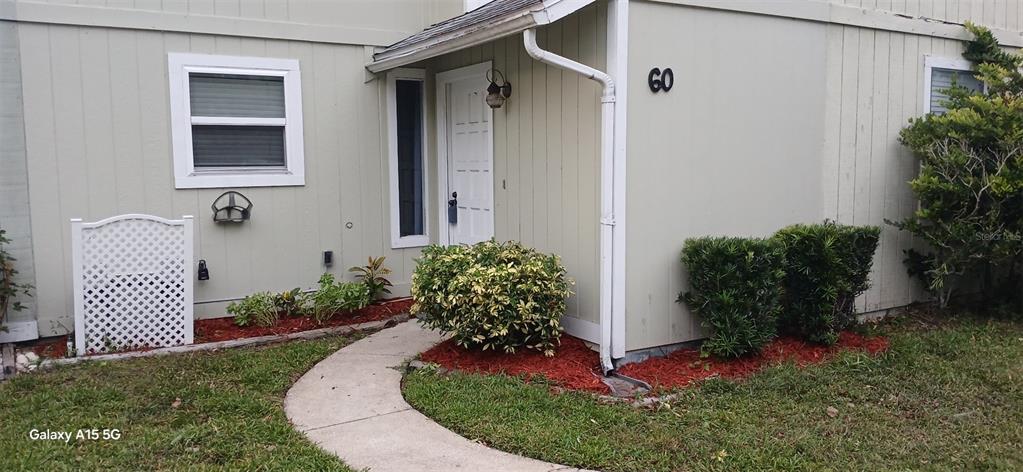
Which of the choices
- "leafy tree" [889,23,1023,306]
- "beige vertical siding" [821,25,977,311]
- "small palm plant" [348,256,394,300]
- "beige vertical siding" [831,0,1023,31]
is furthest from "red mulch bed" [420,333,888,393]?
"beige vertical siding" [831,0,1023,31]

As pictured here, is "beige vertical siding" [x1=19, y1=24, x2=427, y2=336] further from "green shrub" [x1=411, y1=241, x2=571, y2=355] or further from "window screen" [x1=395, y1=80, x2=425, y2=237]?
"green shrub" [x1=411, y1=241, x2=571, y2=355]

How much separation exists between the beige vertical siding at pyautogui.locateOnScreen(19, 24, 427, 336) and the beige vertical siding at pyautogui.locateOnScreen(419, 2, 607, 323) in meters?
1.57

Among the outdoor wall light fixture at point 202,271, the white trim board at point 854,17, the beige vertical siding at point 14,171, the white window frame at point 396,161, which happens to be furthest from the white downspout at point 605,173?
the beige vertical siding at point 14,171

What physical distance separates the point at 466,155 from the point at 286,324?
7.40 ft

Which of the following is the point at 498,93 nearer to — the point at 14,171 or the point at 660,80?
the point at 660,80

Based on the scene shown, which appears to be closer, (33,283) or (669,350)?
(669,350)

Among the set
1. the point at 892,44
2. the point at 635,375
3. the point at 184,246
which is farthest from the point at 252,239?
the point at 892,44

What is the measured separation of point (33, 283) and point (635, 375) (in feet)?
15.6

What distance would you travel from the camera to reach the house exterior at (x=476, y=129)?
5.40 meters

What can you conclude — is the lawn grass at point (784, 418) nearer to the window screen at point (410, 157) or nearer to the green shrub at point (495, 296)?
the green shrub at point (495, 296)

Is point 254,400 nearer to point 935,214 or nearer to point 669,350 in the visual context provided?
point 669,350

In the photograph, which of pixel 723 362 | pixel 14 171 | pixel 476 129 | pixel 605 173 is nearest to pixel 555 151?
pixel 605 173

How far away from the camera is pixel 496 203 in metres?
6.68

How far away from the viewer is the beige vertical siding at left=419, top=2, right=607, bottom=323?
17.8 feet
